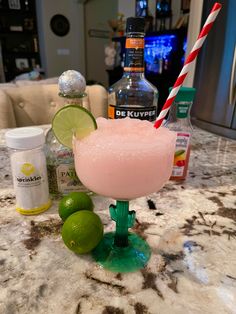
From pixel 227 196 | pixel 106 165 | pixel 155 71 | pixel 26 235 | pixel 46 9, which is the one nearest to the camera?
pixel 106 165

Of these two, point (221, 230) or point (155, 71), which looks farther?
point (155, 71)

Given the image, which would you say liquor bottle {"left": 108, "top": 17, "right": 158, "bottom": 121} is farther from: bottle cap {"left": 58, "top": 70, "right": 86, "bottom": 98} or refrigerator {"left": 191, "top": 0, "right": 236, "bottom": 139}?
refrigerator {"left": 191, "top": 0, "right": 236, "bottom": 139}

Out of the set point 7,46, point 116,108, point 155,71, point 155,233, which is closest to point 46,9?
point 7,46

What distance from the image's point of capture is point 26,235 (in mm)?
547

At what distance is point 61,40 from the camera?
221 inches

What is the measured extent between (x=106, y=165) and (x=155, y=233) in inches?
9.1

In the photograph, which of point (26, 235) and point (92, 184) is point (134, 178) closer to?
point (92, 184)

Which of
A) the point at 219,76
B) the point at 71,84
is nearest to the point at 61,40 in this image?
the point at 219,76

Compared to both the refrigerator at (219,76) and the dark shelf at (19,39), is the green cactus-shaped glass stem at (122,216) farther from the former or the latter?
the dark shelf at (19,39)

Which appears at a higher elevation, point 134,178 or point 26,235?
point 134,178

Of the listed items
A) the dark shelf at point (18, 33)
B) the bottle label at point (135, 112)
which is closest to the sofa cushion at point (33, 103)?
the bottle label at point (135, 112)

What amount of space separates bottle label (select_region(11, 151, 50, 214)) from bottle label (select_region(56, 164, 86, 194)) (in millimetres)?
52

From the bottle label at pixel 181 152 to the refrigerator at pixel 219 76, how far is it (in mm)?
1353

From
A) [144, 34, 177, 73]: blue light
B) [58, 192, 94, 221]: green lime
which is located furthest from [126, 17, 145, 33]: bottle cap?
[144, 34, 177, 73]: blue light
